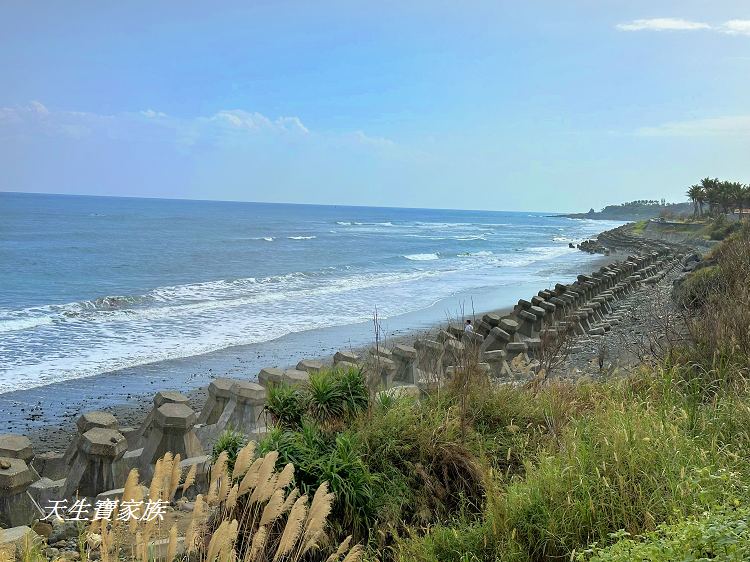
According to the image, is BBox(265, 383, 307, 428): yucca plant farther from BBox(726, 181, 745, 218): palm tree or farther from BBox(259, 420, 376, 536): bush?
BBox(726, 181, 745, 218): palm tree

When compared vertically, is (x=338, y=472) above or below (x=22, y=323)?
above

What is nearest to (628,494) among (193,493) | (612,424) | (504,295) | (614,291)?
(612,424)

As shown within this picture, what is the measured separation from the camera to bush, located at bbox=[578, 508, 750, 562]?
114 inches

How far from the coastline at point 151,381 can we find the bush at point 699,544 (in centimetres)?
991

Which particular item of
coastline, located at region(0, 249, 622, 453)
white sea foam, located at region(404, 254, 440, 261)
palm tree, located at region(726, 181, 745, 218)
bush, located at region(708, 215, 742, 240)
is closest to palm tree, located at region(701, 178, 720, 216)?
palm tree, located at region(726, 181, 745, 218)

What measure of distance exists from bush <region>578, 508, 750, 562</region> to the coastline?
32.5 ft

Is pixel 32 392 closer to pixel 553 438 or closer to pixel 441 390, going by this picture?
pixel 441 390

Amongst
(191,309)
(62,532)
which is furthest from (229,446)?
(191,309)

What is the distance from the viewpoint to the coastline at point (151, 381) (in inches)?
477

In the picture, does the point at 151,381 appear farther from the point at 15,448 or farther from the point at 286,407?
the point at 286,407

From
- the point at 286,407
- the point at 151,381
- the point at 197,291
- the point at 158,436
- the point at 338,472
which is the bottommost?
the point at 151,381

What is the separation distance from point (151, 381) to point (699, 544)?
44.0 ft

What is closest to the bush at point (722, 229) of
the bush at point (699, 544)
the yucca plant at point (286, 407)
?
the yucca plant at point (286, 407)

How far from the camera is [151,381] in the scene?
14859 mm
